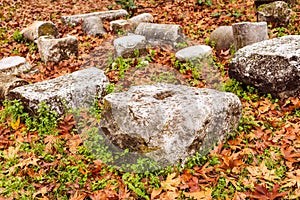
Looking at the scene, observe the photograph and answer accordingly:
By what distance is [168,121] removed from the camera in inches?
143

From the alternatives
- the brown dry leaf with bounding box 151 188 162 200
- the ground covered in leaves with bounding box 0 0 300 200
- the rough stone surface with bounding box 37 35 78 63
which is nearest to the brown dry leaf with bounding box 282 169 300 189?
the ground covered in leaves with bounding box 0 0 300 200

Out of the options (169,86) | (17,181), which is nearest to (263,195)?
(169,86)

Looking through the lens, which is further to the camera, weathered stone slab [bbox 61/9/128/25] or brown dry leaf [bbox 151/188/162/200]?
weathered stone slab [bbox 61/9/128/25]

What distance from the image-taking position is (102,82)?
16.5 feet

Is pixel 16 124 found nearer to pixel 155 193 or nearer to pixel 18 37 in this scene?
pixel 155 193

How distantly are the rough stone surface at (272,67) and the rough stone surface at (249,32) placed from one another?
2.95ft

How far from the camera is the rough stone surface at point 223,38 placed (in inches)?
270

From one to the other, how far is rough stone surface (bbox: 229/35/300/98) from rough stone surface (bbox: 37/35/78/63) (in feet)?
11.7

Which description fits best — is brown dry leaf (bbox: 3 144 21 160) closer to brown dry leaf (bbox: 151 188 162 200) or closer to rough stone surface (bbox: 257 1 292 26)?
brown dry leaf (bbox: 151 188 162 200)

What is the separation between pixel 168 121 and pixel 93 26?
5505 mm

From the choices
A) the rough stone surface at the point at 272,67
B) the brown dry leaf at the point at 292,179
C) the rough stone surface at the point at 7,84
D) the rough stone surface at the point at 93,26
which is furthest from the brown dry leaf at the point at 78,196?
the rough stone surface at the point at 93,26

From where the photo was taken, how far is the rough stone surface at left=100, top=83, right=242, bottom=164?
3.59 m

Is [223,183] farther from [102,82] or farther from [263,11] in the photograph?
[263,11]

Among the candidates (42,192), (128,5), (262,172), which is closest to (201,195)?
(262,172)
